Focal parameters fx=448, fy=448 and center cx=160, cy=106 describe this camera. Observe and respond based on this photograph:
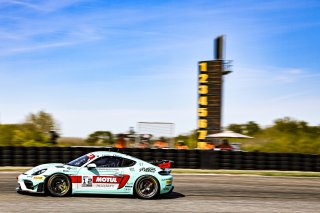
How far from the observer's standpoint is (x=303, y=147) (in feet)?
116

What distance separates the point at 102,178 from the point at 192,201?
230cm

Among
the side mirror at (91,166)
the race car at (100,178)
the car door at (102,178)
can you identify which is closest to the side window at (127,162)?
the race car at (100,178)

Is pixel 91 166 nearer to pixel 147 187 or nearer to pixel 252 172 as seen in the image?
pixel 147 187

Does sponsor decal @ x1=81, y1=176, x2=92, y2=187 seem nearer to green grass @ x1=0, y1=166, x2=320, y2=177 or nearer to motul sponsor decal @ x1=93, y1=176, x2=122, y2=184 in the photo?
motul sponsor decal @ x1=93, y1=176, x2=122, y2=184

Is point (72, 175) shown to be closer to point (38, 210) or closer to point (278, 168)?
point (38, 210)

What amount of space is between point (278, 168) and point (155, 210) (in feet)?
44.4

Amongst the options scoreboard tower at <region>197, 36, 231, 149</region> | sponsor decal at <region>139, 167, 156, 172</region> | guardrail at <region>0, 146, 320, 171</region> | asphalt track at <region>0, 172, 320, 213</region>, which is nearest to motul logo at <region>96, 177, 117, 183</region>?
asphalt track at <region>0, 172, 320, 213</region>

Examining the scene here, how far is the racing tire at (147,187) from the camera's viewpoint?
432 inches

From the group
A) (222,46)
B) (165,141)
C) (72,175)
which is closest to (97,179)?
(72,175)

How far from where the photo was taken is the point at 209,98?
98.2 ft

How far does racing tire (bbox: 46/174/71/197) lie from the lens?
10578 mm

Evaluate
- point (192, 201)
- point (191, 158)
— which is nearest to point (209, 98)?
point (191, 158)

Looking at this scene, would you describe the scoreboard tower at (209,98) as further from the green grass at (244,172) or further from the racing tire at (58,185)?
the racing tire at (58,185)

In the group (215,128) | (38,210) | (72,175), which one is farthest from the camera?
(215,128)
